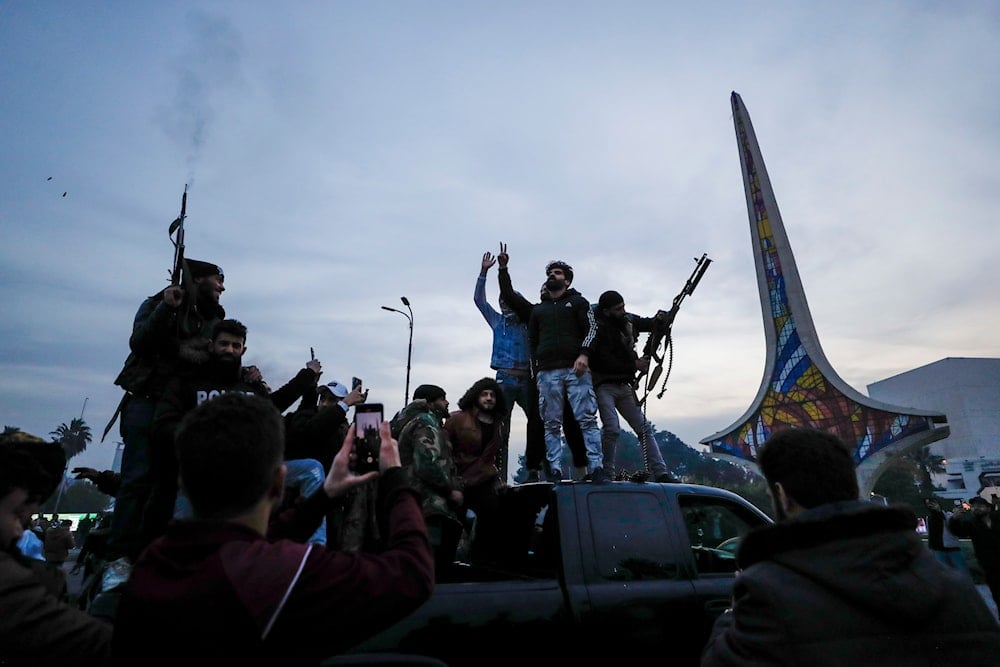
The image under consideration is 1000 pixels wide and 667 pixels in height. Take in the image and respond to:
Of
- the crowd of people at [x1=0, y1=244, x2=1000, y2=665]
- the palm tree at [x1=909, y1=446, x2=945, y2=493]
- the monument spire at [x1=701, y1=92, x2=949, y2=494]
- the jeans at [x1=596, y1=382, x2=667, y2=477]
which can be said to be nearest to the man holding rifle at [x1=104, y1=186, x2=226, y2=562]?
the crowd of people at [x1=0, y1=244, x2=1000, y2=665]

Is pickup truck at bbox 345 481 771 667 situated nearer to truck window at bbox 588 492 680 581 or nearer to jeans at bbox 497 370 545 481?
truck window at bbox 588 492 680 581

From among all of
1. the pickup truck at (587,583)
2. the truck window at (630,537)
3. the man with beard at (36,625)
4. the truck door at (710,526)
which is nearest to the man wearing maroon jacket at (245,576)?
the man with beard at (36,625)

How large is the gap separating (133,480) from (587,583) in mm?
2747

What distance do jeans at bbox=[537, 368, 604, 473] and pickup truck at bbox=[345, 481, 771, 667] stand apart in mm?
1870

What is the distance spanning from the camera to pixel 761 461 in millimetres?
2047

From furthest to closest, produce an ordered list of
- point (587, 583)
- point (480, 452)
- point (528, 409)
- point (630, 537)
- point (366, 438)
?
1. point (528, 409)
2. point (480, 452)
3. point (630, 537)
4. point (587, 583)
5. point (366, 438)

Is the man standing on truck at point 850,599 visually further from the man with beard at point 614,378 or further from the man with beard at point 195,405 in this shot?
the man with beard at point 614,378

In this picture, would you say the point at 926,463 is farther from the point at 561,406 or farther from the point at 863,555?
the point at 863,555

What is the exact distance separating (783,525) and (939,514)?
9.95m

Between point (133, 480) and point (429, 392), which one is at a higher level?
point (429, 392)

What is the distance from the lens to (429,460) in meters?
3.84

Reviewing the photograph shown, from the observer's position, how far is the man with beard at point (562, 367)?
18.8 ft

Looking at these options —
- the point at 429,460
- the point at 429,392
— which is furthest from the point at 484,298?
the point at 429,460

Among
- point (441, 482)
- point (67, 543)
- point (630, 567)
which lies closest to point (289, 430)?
point (441, 482)
